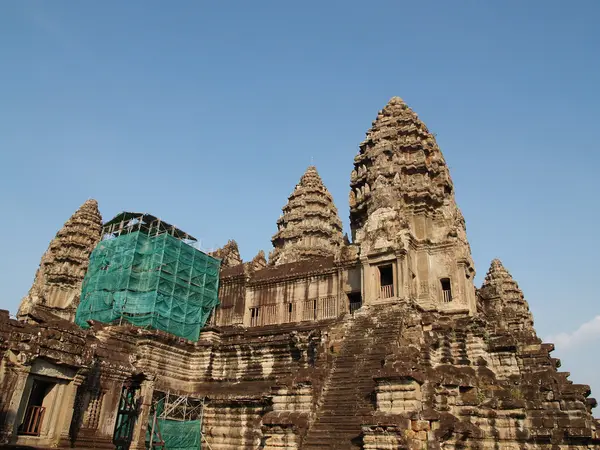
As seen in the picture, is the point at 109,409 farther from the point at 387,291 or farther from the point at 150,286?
the point at 387,291

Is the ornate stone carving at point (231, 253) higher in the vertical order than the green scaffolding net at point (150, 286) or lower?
higher

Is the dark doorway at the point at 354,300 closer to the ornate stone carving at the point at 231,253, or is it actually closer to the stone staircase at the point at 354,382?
the stone staircase at the point at 354,382

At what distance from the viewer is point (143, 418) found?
20297 millimetres

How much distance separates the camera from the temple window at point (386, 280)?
2574 cm

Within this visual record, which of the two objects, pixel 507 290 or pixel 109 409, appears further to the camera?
pixel 507 290

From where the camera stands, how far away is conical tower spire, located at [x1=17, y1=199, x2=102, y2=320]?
45062 mm

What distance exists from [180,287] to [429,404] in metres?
18.0

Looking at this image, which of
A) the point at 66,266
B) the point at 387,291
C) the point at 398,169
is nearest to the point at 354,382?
the point at 387,291

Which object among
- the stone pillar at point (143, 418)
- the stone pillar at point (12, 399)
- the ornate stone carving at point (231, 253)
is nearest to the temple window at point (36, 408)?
the stone pillar at point (12, 399)

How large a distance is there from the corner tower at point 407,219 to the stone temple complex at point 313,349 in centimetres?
9

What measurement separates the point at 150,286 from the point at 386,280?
13577mm

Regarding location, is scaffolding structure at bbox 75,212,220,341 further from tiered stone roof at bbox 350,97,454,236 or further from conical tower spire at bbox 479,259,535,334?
conical tower spire at bbox 479,259,535,334

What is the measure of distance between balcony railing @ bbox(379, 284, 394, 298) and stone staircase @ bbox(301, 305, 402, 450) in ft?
3.66

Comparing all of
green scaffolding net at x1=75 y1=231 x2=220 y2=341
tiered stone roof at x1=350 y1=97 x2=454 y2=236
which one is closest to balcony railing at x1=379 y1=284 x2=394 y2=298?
tiered stone roof at x1=350 y1=97 x2=454 y2=236
